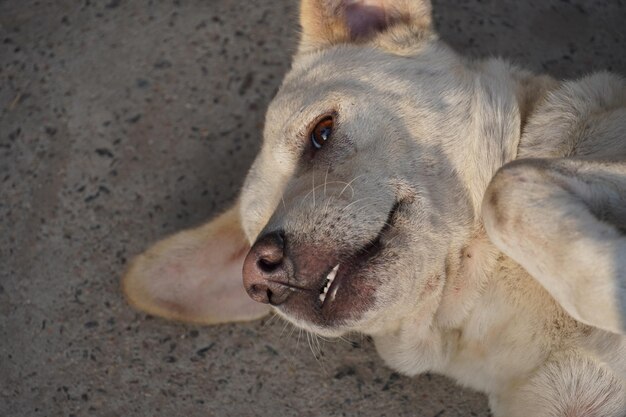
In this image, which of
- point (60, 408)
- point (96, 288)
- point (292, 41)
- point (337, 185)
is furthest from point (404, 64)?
point (60, 408)

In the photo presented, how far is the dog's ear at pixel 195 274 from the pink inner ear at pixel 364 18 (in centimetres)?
98

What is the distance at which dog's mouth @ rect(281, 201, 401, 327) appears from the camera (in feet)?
7.38

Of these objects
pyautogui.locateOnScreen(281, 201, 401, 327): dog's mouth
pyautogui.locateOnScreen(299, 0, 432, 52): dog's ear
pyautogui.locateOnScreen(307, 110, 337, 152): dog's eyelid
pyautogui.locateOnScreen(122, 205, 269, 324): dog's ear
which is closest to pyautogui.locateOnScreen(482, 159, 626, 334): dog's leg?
pyautogui.locateOnScreen(281, 201, 401, 327): dog's mouth

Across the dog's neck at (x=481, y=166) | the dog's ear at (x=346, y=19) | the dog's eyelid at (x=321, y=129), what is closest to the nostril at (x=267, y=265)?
the dog's eyelid at (x=321, y=129)

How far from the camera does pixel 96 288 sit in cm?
347

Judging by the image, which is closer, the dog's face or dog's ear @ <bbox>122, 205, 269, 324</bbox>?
the dog's face

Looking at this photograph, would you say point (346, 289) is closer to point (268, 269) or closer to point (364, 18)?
point (268, 269)

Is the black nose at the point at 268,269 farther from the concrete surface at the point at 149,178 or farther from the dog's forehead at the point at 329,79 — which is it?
the concrete surface at the point at 149,178

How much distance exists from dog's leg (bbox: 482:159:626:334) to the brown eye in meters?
0.65

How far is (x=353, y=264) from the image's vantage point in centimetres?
225

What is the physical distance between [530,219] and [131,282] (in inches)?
71.7

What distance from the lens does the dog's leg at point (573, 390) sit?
2.39 meters

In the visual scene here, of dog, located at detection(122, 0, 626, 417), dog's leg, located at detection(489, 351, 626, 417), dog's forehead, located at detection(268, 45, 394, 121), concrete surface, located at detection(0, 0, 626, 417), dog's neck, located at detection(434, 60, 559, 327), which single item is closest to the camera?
dog, located at detection(122, 0, 626, 417)

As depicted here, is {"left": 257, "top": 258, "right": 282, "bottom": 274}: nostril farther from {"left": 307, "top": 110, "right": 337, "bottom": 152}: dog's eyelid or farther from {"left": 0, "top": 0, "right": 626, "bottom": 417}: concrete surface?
{"left": 0, "top": 0, "right": 626, "bottom": 417}: concrete surface
